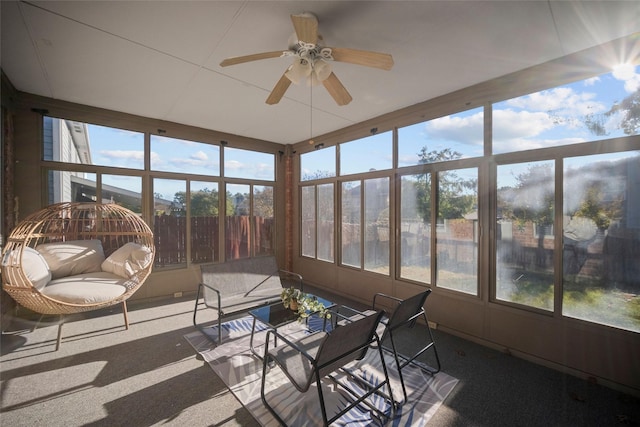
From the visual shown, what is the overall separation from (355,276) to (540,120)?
320 cm

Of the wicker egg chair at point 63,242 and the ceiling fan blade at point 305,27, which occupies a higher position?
the ceiling fan blade at point 305,27

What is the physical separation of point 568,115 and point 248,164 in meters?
4.88

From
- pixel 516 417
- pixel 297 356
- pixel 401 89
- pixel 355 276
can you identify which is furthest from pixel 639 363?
pixel 401 89

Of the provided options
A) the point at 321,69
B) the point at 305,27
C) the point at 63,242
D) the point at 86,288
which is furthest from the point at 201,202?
the point at 305,27

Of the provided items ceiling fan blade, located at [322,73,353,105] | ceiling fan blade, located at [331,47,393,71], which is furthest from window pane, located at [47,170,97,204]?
ceiling fan blade, located at [331,47,393,71]

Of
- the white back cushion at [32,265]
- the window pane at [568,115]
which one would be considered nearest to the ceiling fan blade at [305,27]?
the window pane at [568,115]

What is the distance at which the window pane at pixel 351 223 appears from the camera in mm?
4633

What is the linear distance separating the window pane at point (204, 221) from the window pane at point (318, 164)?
6.04 feet

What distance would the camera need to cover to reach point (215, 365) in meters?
2.57

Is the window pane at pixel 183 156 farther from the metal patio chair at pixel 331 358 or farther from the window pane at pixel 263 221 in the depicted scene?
the metal patio chair at pixel 331 358

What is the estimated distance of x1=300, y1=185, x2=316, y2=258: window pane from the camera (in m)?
5.51

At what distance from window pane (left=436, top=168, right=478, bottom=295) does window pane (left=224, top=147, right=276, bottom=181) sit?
3.60m

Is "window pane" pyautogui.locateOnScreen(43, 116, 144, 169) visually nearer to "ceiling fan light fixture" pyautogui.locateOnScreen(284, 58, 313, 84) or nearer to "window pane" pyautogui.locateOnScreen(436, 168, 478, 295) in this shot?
"ceiling fan light fixture" pyautogui.locateOnScreen(284, 58, 313, 84)

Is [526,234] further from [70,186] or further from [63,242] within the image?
[70,186]
